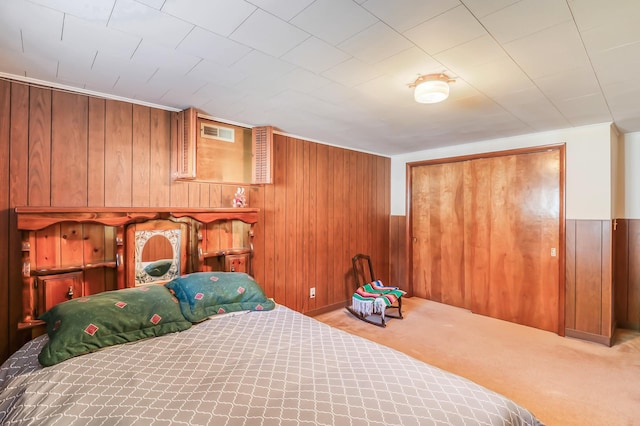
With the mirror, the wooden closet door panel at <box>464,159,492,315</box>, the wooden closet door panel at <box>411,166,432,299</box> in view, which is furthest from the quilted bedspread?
the wooden closet door panel at <box>411,166,432,299</box>

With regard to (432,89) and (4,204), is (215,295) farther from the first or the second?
(432,89)

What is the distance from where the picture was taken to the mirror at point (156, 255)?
258 centimetres

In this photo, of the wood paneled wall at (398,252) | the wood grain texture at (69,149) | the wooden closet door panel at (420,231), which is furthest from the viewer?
the wood paneled wall at (398,252)

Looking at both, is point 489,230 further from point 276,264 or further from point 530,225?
point 276,264

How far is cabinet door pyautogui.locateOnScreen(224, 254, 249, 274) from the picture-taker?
9.92 feet

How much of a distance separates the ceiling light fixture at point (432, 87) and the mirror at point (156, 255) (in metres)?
2.32

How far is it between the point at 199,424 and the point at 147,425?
0.19 m

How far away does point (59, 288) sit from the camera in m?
2.20

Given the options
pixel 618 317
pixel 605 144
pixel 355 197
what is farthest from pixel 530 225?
pixel 355 197

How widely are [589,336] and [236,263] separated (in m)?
3.79

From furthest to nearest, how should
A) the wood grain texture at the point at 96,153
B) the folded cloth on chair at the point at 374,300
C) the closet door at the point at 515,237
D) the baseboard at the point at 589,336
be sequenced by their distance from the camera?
Result: the folded cloth on chair at the point at 374,300, the closet door at the point at 515,237, the baseboard at the point at 589,336, the wood grain texture at the point at 96,153

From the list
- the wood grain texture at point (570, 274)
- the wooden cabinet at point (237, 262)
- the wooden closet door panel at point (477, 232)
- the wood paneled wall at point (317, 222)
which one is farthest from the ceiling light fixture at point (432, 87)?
the wood grain texture at point (570, 274)

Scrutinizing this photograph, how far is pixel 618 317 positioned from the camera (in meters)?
3.73

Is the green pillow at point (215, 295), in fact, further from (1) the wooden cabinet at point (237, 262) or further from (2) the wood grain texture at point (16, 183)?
(2) the wood grain texture at point (16, 183)
